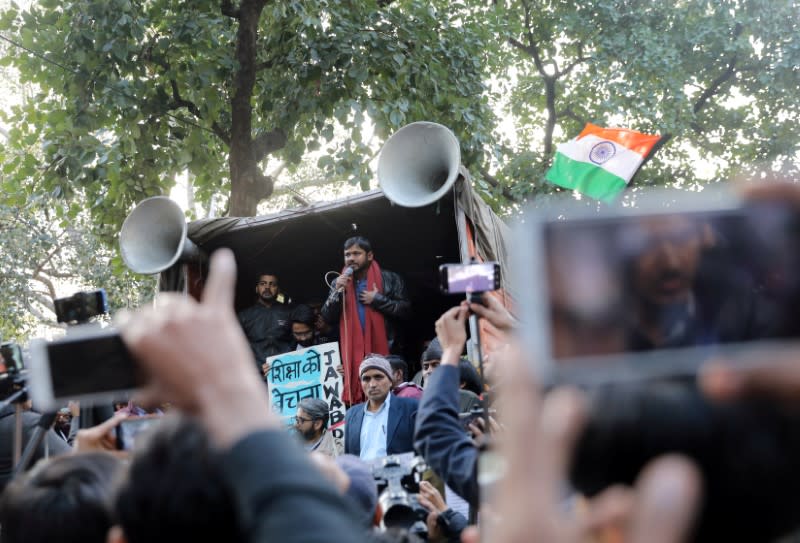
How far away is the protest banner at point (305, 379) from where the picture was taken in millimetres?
6535

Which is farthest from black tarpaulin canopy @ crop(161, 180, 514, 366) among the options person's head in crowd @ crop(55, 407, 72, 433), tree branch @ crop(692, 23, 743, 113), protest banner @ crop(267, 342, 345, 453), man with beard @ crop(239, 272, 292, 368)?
tree branch @ crop(692, 23, 743, 113)

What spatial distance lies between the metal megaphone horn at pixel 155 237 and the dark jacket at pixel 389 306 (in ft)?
3.90

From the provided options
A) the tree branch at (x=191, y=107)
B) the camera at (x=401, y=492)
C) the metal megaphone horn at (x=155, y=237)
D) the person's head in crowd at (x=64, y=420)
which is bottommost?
the person's head in crowd at (x=64, y=420)

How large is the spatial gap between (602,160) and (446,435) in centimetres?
629

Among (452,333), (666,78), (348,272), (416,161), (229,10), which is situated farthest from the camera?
(666,78)

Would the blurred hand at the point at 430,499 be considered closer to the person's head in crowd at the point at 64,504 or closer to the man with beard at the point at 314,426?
the person's head in crowd at the point at 64,504

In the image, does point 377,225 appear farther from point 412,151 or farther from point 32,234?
point 32,234

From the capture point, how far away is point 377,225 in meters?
7.38

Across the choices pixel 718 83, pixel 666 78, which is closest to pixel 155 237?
pixel 666 78

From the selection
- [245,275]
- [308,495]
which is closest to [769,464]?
[308,495]

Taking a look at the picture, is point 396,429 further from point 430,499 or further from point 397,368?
point 430,499

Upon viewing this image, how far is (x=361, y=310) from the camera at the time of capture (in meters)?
6.70

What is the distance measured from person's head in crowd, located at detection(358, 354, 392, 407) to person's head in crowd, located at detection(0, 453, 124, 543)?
12.8 feet

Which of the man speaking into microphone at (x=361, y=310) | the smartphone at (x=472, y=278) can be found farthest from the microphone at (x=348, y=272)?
the smartphone at (x=472, y=278)
